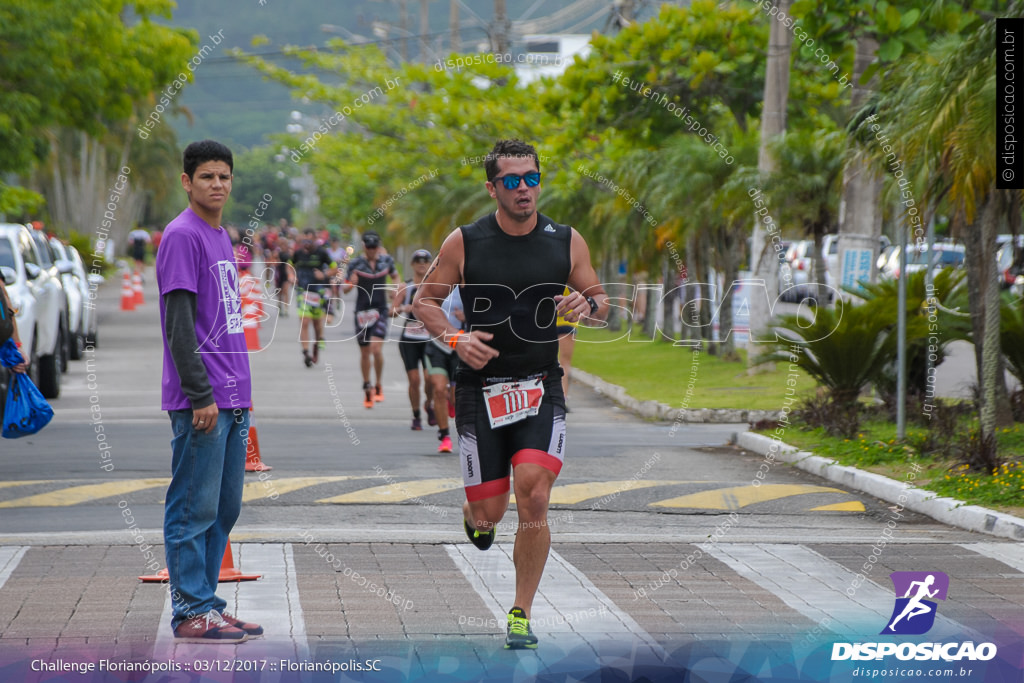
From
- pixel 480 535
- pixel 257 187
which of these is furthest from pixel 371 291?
pixel 257 187

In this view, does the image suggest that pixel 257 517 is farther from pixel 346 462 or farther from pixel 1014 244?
pixel 1014 244

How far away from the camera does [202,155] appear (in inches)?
219

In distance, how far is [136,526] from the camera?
8.21 meters

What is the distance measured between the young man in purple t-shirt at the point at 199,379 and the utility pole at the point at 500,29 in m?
26.3

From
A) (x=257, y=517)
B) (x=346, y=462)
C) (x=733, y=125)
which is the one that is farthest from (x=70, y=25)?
(x=257, y=517)

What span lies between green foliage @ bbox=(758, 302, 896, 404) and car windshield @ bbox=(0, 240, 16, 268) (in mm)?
8487

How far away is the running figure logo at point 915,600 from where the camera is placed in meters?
5.86

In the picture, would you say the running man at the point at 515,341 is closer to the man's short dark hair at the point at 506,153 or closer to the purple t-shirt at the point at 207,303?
the man's short dark hair at the point at 506,153

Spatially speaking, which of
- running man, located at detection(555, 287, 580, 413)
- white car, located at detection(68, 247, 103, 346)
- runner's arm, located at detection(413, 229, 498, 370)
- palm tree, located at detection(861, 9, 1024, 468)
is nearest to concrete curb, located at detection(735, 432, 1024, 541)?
palm tree, located at detection(861, 9, 1024, 468)

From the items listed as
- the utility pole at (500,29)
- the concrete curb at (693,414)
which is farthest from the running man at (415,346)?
the utility pole at (500,29)

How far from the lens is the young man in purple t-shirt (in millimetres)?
5324

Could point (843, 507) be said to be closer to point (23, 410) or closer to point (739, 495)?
point (739, 495)

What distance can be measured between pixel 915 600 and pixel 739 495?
3652 mm

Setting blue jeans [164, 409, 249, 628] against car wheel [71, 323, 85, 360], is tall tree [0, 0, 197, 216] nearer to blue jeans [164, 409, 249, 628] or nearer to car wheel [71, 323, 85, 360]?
car wheel [71, 323, 85, 360]
